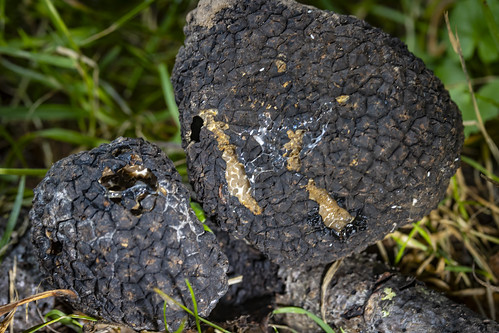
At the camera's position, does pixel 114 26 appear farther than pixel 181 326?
Yes

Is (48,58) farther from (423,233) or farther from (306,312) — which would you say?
(423,233)

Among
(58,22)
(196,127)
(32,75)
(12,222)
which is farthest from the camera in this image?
(32,75)

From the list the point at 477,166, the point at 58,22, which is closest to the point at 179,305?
the point at 477,166

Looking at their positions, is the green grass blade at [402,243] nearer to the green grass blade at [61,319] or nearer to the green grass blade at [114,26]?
the green grass blade at [61,319]

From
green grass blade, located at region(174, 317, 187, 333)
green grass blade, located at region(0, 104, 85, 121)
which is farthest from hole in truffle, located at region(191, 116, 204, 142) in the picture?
green grass blade, located at region(0, 104, 85, 121)

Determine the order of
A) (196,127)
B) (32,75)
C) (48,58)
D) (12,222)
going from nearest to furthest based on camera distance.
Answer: (196,127), (12,222), (48,58), (32,75)

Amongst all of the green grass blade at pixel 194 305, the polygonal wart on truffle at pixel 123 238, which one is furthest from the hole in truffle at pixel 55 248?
the green grass blade at pixel 194 305
